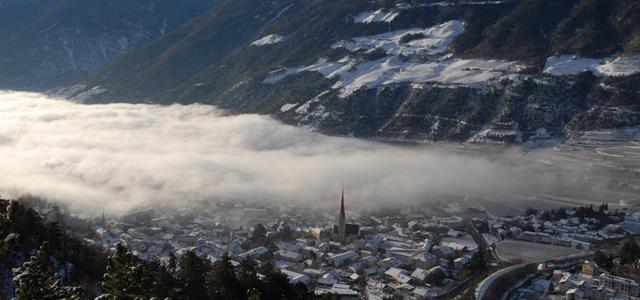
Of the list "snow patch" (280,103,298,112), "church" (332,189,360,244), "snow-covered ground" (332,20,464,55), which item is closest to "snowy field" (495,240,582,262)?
"church" (332,189,360,244)

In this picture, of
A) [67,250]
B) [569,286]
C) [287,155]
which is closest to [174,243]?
[67,250]

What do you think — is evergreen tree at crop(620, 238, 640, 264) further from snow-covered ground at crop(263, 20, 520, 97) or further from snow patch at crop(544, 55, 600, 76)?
snow-covered ground at crop(263, 20, 520, 97)

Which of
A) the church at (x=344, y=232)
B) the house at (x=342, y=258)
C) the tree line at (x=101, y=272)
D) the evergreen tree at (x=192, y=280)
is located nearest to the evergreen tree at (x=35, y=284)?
the tree line at (x=101, y=272)

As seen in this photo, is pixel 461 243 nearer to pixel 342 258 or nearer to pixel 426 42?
pixel 342 258

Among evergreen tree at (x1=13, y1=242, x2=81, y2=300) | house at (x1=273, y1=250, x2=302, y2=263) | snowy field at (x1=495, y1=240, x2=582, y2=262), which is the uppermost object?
evergreen tree at (x1=13, y1=242, x2=81, y2=300)

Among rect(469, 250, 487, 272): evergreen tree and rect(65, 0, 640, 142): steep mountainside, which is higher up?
rect(65, 0, 640, 142): steep mountainside

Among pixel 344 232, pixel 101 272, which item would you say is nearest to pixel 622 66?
pixel 344 232
